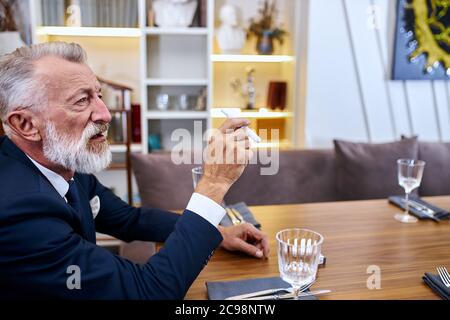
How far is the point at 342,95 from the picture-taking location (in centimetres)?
297

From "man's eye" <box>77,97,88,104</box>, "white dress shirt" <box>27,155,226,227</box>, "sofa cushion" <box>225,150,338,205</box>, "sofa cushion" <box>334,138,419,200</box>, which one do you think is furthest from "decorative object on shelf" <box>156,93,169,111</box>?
"white dress shirt" <box>27,155,226,227</box>

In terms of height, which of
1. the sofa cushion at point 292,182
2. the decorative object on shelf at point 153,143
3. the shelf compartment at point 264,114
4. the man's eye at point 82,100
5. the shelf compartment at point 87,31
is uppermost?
the shelf compartment at point 87,31

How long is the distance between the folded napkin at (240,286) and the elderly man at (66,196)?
73mm


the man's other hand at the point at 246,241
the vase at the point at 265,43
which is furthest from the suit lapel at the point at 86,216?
the vase at the point at 265,43

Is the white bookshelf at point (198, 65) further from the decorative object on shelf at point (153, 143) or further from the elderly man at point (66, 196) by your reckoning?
the elderly man at point (66, 196)

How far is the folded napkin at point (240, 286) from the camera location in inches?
36.1

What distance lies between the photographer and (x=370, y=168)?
7.37 feet

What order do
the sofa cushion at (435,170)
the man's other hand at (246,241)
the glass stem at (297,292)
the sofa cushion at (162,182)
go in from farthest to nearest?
the sofa cushion at (435,170) < the sofa cushion at (162,182) < the man's other hand at (246,241) < the glass stem at (297,292)

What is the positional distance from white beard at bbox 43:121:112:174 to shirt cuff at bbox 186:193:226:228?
0.92ft

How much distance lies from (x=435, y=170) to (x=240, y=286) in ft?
5.96

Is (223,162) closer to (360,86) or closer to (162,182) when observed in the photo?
(162,182)

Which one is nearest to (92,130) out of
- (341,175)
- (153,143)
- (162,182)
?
(162,182)

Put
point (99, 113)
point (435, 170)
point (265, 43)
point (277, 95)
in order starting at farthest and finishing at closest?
1. point (277, 95)
2. point (265, 43)
3. point (435, 170)
4. point (99, 113)

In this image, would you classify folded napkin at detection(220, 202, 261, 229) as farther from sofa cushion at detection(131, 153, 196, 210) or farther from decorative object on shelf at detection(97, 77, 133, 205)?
decorative object on shelf at detection(97, 77, 133, 205)
